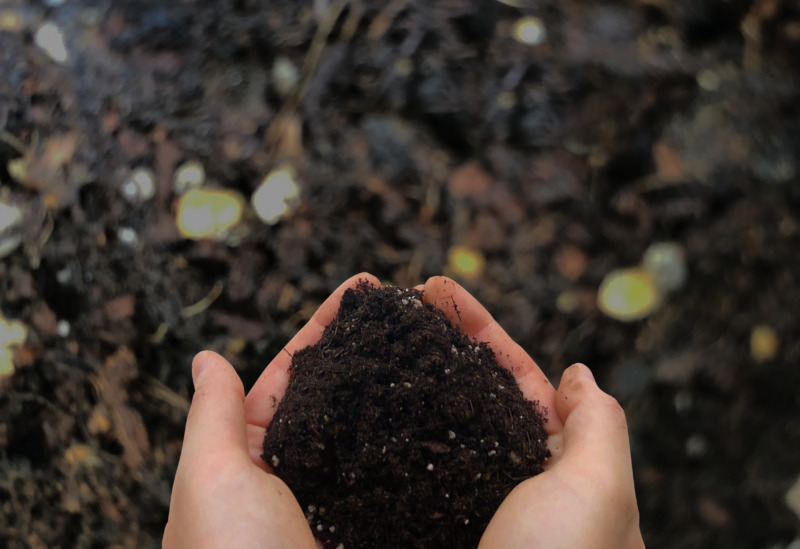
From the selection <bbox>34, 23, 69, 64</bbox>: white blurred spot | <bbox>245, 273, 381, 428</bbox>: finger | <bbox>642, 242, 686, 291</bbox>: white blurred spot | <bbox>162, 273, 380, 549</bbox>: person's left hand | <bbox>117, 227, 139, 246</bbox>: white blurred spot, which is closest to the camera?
<bbox>162, 273, 380, 549</bbox>: person's left hand

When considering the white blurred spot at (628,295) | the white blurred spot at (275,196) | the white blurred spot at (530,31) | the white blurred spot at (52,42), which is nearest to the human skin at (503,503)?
the white blurred spot at (628,295)

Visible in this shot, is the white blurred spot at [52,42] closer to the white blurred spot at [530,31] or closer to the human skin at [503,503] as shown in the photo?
the human skin at [503,503]

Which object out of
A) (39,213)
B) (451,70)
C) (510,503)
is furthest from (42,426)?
(451,70)

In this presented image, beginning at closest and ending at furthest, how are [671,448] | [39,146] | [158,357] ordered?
[671,448] → [158,357] → [39,146]

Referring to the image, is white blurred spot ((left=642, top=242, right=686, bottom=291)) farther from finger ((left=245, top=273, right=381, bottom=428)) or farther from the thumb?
the thumb

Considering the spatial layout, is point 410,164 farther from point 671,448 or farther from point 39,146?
point 39,146

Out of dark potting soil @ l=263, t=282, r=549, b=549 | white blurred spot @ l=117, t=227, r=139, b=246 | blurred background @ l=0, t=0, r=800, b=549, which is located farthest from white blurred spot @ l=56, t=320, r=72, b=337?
dark potting soil @ l=263, t=282, r=549, b=549

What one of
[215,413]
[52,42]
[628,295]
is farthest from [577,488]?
[52,42]
